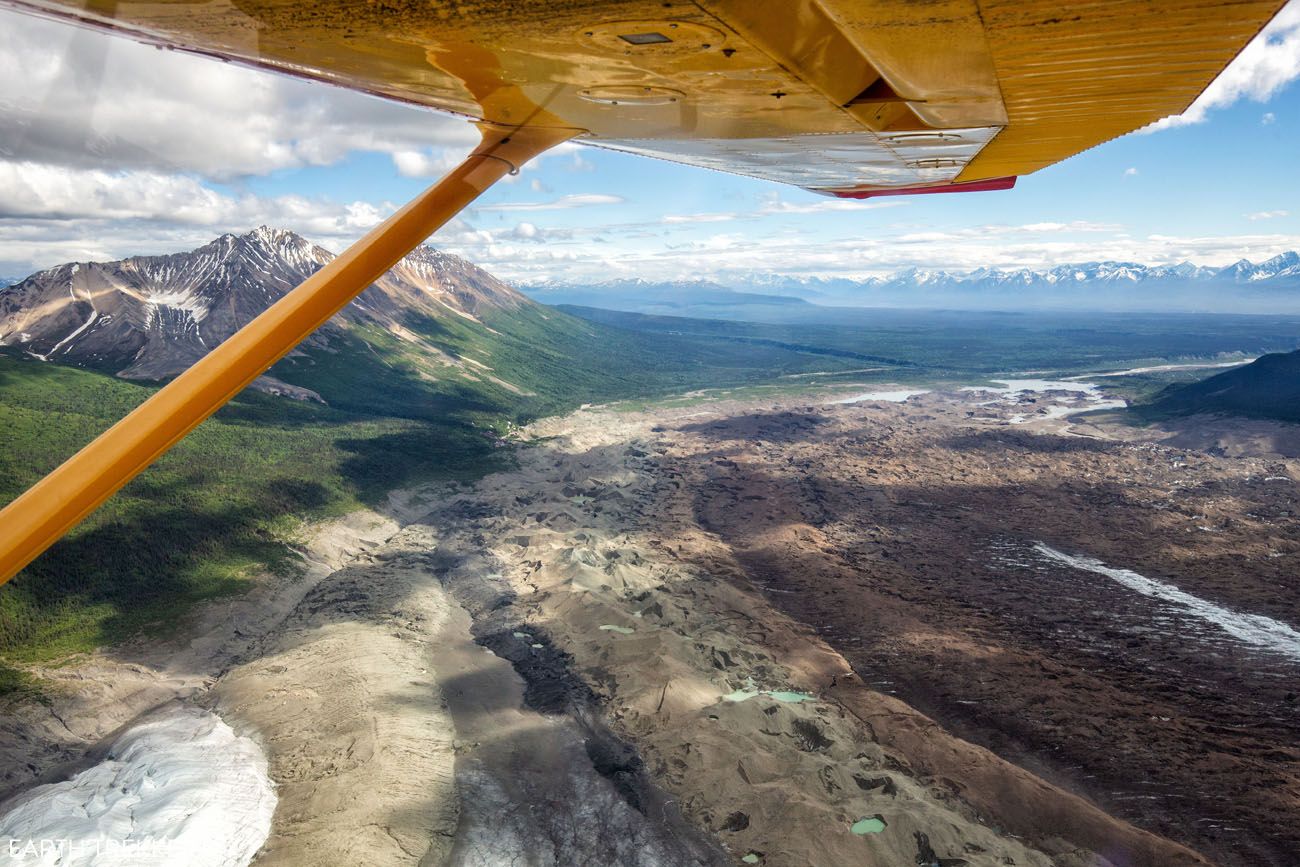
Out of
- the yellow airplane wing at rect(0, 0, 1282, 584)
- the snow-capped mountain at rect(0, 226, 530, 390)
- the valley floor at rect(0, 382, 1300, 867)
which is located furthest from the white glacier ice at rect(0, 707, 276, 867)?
the snow-capped mountain at rect(0, 226, 530, 390)

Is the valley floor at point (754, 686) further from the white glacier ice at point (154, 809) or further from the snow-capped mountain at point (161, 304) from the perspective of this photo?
the snow-capped mountain at point (161, 304)

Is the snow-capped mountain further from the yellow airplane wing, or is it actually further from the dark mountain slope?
the dark mountain slope

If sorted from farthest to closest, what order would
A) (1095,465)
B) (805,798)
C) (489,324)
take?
(489,324)
(1095,465)
(805,798)

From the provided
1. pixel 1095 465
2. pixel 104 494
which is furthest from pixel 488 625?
pixel 1095 465

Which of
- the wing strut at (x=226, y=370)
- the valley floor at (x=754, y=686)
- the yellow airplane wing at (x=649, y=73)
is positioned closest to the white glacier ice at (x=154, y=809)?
the valley floor at (x=754, y=686)

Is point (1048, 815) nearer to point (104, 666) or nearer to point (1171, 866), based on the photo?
point (1171, 866)

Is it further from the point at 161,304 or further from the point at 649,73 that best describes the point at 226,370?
the point at 161,304

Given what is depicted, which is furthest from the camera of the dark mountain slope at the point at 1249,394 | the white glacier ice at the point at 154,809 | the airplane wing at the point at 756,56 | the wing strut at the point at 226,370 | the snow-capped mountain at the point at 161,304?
the snow-capped mountain at the point at 161,304
